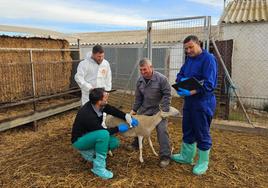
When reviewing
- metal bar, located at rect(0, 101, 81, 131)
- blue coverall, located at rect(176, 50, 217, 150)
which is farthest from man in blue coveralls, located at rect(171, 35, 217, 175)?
metal bar, located at rect(0, 101, 81, 131)

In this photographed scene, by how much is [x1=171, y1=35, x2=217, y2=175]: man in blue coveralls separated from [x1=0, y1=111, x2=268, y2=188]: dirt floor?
0.35 metres

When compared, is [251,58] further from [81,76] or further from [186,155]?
[81,76]

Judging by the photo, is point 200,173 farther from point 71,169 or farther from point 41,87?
point 41,87

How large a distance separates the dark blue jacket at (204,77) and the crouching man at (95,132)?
106cm

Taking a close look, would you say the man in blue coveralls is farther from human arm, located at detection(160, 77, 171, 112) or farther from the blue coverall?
human arm, located at detection(160, 77, 171, 112)

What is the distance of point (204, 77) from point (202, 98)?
0.95 ft

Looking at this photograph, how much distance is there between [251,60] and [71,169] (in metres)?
8.03

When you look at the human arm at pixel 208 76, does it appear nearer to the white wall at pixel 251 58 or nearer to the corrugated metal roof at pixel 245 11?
the white wall at pixel 251 58

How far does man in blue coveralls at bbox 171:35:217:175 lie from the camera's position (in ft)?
11.6

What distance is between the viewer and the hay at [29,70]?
621cm

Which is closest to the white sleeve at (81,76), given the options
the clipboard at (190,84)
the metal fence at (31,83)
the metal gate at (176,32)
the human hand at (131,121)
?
the human hand at (131,121)

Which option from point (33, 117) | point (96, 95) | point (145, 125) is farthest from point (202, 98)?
point (33, 117)

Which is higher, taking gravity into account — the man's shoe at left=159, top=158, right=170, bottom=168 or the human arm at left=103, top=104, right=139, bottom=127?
the human arm at left=103, top=104, right=139, bottom=127

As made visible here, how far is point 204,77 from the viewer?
3.55 meters
